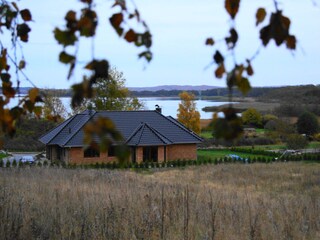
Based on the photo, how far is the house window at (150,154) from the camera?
3506cm

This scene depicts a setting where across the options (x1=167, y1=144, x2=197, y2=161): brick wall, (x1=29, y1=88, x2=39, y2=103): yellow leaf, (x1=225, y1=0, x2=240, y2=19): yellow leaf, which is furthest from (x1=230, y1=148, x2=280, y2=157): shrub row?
(x1=225, y1=0, x2=240, y2=19): yellow leaf

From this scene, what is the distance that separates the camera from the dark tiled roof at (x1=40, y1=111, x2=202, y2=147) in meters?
34.7

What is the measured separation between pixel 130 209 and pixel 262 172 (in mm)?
20292

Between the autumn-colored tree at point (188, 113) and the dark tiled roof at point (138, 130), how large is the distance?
16402 millimetres

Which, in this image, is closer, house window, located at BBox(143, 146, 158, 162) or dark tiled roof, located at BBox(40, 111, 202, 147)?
dark tiled roof, located at BBox(40, 111, 202, 147)

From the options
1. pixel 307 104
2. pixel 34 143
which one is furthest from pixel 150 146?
pixel 307 104

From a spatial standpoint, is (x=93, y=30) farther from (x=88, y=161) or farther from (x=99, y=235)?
(x=88, y=161)

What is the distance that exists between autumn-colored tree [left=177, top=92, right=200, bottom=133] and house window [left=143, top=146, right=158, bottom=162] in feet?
67.2

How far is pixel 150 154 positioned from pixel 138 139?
5.30 ft

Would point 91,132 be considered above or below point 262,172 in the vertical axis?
above

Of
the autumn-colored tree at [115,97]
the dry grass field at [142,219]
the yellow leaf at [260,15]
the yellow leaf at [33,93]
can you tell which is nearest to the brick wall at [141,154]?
the autumn-colored tree at [115,97]

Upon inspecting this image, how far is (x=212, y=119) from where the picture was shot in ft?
4.79

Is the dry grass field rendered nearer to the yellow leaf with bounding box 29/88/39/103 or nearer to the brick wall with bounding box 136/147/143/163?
the yellow leaf with bounding box 29/88/39/103

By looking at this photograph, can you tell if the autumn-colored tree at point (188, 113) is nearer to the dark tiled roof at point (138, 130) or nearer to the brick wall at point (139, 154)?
the dark tiled roof at point (138, 130)
